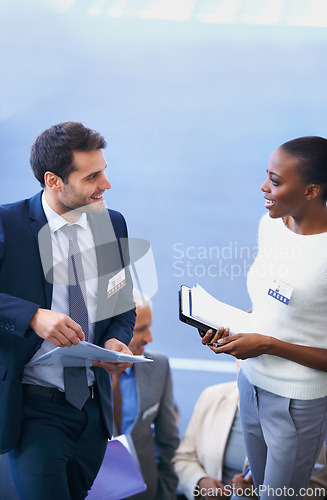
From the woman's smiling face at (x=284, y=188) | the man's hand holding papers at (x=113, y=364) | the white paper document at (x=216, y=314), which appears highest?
the woman's smiling face at (x=284, y=188)

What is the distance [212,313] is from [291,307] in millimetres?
281

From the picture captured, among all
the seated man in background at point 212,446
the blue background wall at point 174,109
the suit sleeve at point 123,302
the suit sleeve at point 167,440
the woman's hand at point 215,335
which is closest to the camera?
the woman's hand at point 215,335

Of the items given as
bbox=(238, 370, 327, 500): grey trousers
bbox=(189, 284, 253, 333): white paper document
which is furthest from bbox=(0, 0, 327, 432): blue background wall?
bbox=(238, 370, 327, 500): grey trousers

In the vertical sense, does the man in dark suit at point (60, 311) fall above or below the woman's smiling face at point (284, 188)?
below

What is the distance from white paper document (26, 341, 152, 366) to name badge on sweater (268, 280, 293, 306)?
49 cm

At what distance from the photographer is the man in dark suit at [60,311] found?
75.5 inches

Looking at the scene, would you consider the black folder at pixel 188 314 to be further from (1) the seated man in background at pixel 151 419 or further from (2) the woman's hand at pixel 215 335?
(1) the seated man in background at pixel 151 419

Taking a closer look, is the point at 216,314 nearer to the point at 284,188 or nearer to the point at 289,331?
the point at 289,331

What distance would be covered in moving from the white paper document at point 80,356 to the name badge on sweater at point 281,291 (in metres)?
0.49

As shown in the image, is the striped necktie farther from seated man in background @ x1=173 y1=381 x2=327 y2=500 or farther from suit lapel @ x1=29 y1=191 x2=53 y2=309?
seated man in background @ x1=173 y1=381 x2=327 y2=500

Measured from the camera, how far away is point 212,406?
A: 2941 mm

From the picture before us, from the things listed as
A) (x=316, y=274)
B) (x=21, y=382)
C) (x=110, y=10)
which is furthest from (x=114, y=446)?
(x=110, y=10)

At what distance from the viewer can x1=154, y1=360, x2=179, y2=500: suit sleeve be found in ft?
9.85

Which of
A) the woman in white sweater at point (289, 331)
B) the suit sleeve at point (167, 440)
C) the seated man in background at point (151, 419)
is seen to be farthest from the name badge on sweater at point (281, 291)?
the suit sleeve at point (167, 440)
